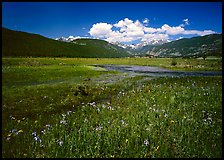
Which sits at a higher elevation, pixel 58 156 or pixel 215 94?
pixel 215 94

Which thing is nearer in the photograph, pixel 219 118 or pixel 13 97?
pixel 219 118

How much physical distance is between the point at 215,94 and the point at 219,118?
20.7 ft

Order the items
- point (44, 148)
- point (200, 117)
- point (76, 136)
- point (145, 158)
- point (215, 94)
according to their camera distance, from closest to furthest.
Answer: point (145, 158) < point (44, 148) < point (76, 136) < point (200, 117) < point (215, 94)

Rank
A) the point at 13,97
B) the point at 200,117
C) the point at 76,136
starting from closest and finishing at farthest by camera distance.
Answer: the point at 76,136 < the point at 200,117 < the point at 13,97

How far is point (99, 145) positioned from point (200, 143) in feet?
13.2

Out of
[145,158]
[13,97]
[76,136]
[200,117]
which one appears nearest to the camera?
[145,158]

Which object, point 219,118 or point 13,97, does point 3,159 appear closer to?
point 219,118

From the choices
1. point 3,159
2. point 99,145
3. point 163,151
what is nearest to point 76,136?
point 99,145

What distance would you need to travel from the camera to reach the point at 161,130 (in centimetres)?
1030

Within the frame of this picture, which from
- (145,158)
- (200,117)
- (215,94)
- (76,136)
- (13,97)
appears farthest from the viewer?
(13,97)

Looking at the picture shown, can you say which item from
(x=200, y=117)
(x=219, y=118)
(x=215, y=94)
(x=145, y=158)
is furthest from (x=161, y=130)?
(x=215, y=94)

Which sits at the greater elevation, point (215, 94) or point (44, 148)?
point (215, 94)

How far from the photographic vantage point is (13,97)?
64.5 feet

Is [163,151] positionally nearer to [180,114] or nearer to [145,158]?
[145,158]
